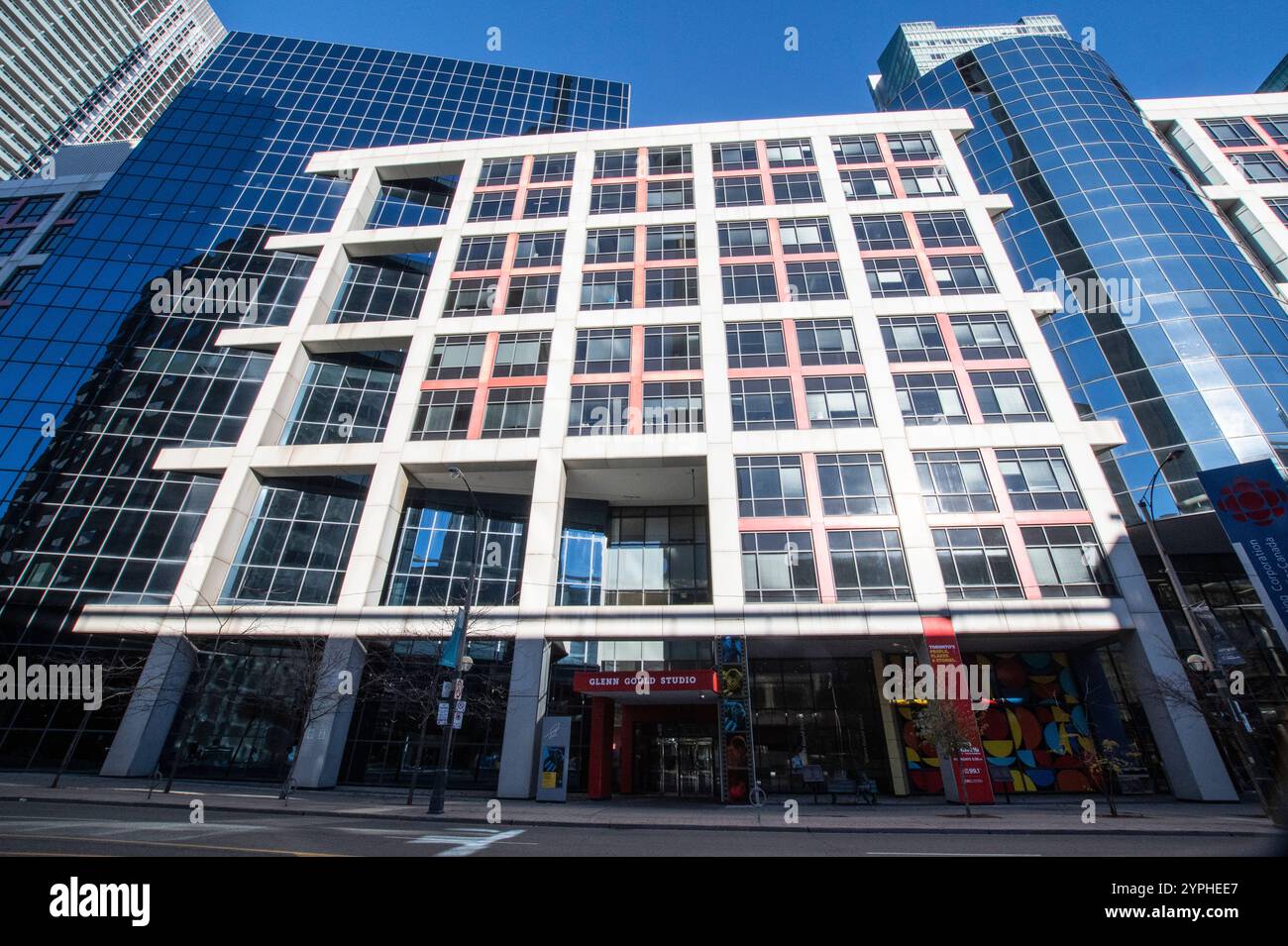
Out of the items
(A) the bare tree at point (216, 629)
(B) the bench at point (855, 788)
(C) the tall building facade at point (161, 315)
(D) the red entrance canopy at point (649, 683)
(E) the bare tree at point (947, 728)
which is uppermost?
(C) the tall building facade at point (161, 315)

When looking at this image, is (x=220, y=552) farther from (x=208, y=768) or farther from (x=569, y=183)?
(x=569, y=183)

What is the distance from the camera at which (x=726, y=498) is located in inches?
1112

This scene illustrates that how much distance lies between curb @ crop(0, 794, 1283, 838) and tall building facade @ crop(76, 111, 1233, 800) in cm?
512

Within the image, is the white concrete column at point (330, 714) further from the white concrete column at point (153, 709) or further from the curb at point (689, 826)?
the curb at point (689, 826)

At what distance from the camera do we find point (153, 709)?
83.4 ft

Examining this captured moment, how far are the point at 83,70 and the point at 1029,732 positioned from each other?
145 meters

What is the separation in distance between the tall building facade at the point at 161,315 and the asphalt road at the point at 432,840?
16666mm

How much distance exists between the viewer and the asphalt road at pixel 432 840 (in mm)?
8523

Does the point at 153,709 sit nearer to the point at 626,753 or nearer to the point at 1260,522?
the point at 626,753

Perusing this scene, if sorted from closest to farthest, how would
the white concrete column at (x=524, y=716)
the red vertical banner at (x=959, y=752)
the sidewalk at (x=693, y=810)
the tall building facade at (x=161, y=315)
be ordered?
the sidewalk at (x=693, y=810) < the red vertical banner at (x=959, y=752) < the white concrete column at (x=524, y=716) < the tall building facade at (x=161, y=315)

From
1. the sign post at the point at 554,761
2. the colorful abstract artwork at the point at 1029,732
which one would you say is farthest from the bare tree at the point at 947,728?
the sign post at the point at 554,761

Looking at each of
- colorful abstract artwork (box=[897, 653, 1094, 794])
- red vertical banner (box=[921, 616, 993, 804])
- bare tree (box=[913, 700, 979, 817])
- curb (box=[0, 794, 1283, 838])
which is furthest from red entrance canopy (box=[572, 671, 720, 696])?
colorful abstract artwork (box=[897, 653, 1094, 794])
